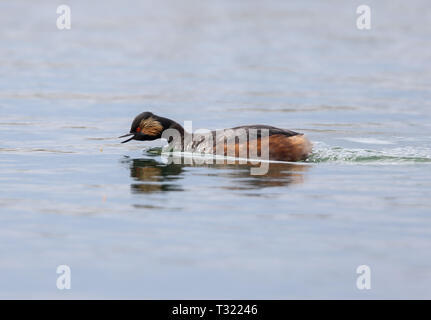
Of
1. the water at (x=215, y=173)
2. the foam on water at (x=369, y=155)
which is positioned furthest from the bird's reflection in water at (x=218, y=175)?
the foam on water at (x=369, y=155)

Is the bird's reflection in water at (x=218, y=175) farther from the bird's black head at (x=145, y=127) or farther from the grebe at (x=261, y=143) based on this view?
the bird's black head at (x=145, y=127)

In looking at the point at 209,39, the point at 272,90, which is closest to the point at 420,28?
the point at 209,39

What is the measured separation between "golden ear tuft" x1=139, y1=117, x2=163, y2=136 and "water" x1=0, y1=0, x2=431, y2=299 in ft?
1.20

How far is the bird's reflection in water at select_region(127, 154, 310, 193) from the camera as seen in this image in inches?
519

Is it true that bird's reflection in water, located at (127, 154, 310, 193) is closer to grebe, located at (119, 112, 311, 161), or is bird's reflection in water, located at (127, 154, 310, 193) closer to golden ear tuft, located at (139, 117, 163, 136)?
grebe, located at (119, 112, 311, 161)

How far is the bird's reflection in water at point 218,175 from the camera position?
1318cm

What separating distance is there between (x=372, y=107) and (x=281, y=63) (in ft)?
23.5

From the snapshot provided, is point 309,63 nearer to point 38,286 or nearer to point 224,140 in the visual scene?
point 224,140

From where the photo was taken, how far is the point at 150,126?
16688 mm

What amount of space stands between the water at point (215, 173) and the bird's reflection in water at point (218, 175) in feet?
0.14

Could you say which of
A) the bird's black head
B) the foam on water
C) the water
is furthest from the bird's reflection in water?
the bird's black head

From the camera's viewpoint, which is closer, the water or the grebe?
the water

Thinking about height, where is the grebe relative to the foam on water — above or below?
above

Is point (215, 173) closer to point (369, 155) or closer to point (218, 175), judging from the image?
point (218, 175)
